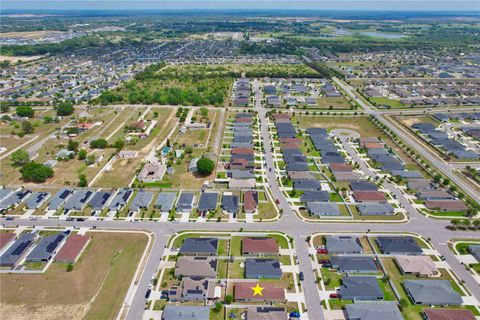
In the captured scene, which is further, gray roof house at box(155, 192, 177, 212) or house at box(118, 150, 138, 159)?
house at box(118, 150, 138, 159)

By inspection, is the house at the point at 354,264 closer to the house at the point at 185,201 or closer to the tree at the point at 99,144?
the house at the point at 185,201

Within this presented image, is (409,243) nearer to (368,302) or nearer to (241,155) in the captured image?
(368,302)

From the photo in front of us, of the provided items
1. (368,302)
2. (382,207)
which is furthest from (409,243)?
(368,302)

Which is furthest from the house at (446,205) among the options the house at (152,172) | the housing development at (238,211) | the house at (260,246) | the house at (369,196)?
the house at (152,172)

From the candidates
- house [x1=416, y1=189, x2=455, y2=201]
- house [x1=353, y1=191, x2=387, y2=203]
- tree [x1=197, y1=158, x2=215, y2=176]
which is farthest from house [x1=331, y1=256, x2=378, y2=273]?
tree [x1=197, y1=158, x2=215, y2=176]

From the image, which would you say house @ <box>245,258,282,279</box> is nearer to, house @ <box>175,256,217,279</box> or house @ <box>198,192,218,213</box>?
house @ <box>175,256,217,279</box>
